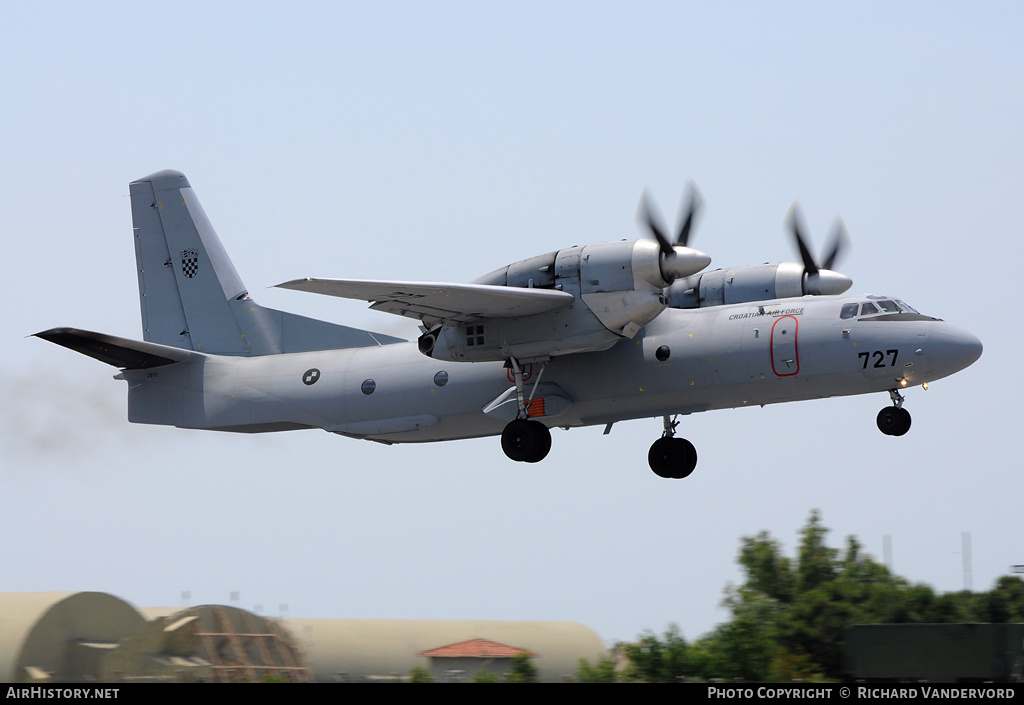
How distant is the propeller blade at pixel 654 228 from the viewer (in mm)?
22234

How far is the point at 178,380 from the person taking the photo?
1076 inches

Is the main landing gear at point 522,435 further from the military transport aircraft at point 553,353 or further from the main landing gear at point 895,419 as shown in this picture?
the main landing gear at point 895,419

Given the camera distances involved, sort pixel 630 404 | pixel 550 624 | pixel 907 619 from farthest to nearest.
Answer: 1. pixel 907 619
2. pixel 550 624
3. pixel 630 404

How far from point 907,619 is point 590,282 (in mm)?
15442

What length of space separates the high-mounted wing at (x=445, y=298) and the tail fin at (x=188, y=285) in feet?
16.5

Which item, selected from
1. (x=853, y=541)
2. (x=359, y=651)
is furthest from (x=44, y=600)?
(x=853, y=541)

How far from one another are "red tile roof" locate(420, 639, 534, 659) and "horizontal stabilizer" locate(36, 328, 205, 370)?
8.24 metres

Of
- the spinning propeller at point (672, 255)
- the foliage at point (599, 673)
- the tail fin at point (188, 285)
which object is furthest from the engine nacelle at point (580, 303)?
the foliage at point (599, 673)

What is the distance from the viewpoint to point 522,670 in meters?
23.1

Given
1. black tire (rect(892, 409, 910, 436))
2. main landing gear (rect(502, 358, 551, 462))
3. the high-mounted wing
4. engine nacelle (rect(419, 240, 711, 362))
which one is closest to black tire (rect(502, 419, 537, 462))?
main landing gear (rect(502, 358, 551, 462))

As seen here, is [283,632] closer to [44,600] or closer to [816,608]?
[44,600]

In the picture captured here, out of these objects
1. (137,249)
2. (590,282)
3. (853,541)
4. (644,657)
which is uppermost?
(137,249)

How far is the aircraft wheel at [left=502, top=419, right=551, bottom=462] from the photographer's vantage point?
23578 millimetres

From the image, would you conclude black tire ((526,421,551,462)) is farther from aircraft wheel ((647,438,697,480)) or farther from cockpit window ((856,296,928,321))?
cockpit window ((856,296,928,321))
